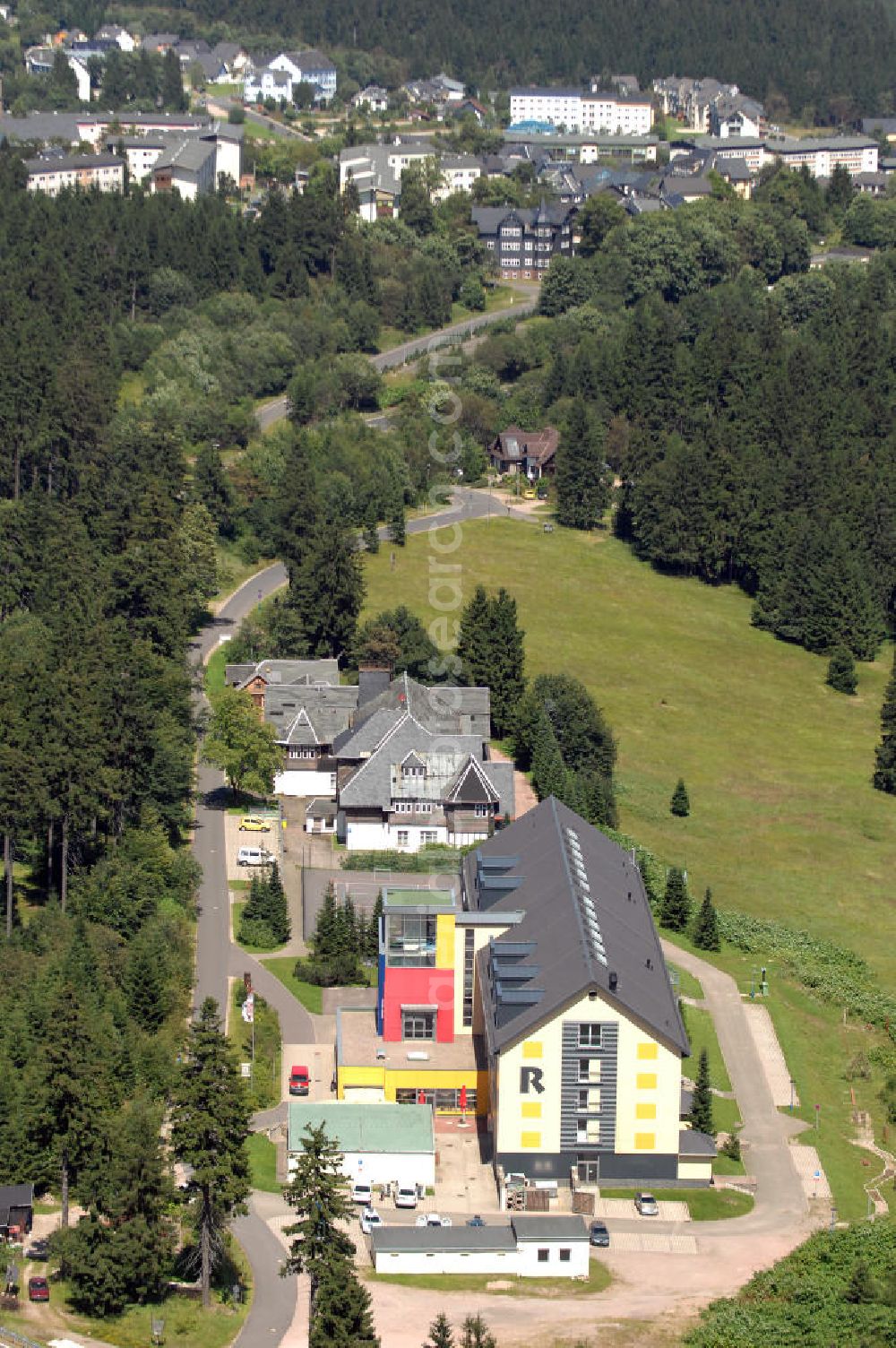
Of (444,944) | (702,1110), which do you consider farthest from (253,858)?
(702,1110)

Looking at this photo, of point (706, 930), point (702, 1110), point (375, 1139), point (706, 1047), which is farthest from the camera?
point (706, 930)

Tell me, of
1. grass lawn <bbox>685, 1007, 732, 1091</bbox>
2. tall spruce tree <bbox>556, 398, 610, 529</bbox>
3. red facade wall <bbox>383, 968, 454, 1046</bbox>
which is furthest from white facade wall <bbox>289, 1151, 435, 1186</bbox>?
tall spruce tree <bbox>556, 398, 610, 529</bbox>

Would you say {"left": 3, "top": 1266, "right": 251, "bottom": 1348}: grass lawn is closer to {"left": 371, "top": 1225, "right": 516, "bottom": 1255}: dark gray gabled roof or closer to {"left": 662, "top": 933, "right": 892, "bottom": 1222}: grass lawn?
{"left": 371, "top": 1225, "right": 516, "bottom": 1255}: dark gray gabled roof

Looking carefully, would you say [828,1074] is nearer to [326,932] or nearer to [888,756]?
[326,932]

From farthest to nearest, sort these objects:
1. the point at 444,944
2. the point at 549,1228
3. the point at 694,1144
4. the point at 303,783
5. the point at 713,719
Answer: the point at 713,719, the point at 303,783, the point at 444,944, the point at 694,1144, the point at 549,1228

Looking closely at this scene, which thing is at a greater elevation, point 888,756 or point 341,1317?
point 341,1317

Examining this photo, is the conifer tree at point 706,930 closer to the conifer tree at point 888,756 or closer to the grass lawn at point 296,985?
the grass lawn at point 296,985
